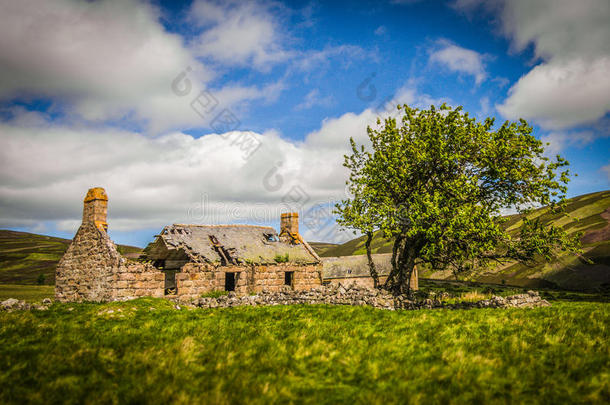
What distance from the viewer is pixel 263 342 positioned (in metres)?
9.52

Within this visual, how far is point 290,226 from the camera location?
1475 inches

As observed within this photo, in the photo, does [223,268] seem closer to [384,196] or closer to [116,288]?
[116,288]

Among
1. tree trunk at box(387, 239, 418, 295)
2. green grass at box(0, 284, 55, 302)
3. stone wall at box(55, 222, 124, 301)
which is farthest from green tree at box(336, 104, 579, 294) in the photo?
green grass at box(0, 284, 55, 302)

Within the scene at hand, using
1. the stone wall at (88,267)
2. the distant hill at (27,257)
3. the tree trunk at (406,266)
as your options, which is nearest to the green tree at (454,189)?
the tree trunk at (406,266)

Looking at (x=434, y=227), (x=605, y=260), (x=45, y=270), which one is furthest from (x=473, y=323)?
(x=45, y=270)

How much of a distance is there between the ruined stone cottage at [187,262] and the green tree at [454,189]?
942cm

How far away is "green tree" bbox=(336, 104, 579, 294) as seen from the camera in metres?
21.2

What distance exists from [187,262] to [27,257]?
123 metres

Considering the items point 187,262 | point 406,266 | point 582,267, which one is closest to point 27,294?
point 187,262

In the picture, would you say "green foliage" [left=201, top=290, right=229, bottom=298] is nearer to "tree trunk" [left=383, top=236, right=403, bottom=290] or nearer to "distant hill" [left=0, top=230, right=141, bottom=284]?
"tree trunk" [left=383, top=236, right=403, bottom=290]

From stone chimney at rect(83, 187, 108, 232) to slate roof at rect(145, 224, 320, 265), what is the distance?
4.61 metres

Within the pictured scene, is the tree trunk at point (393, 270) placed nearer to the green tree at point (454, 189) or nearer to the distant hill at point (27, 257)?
the green tree at point (454, 189)

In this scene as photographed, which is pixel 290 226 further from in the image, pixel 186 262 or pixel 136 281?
pixel 136 281

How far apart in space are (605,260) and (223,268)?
139ft
